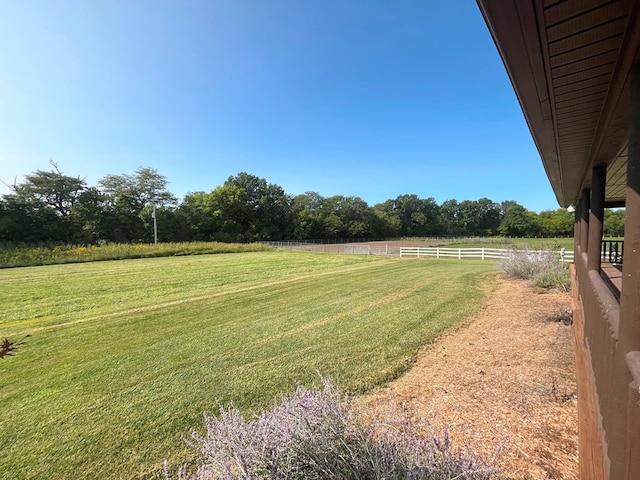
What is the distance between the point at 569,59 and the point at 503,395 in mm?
3020

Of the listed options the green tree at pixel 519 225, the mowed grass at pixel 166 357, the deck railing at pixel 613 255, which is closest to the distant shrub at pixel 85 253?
the mowed grass at pixel 166 357

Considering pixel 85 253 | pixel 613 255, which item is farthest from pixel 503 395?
pixel 85 253

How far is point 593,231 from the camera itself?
3.33 metres

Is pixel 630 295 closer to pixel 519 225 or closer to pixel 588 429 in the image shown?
pixel 588 429

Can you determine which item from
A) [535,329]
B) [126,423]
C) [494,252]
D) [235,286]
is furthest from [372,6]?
[494,252]

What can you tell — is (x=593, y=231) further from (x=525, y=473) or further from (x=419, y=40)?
(x=419, y=40)

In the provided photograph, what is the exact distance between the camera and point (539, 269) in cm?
942

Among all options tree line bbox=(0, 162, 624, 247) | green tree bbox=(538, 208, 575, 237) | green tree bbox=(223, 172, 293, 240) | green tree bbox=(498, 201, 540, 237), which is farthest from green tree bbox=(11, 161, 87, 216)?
green tree bbox=(538, 208, 575, 237)

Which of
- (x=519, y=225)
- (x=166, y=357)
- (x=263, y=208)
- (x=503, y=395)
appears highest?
(x=263, y=208)

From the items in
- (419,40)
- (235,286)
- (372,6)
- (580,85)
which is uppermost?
(419,40)

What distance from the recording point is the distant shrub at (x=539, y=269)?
8133mm

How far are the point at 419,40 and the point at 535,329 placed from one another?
455 inches

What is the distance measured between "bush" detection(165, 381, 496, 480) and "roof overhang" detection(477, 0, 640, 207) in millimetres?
1858

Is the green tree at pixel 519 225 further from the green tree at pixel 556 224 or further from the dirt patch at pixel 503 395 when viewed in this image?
the dirt patch at pixel 503 395
